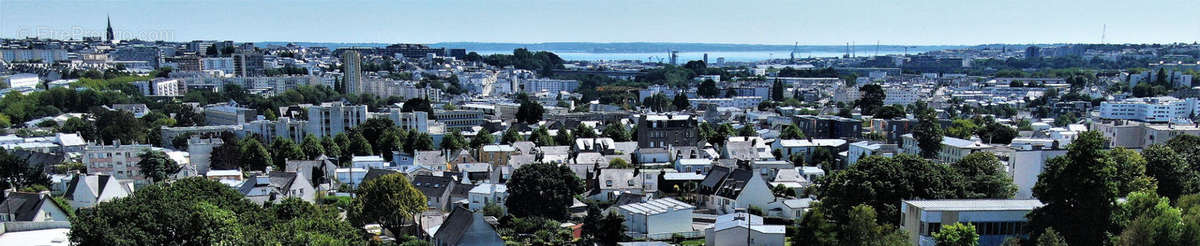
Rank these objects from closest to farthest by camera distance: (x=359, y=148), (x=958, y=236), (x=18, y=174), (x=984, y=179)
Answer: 1. (x=958, y=236)
2. (x=984, y=179)
3. (x=18, y=174)
4. (x=359, y=148)

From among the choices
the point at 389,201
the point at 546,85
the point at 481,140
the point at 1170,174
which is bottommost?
the point at 546,85

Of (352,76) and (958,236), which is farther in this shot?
(352,76)

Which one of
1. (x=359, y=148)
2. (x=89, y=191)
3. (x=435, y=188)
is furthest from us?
(x=359, y=148)

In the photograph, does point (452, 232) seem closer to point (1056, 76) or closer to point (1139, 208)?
point (1139, 208)

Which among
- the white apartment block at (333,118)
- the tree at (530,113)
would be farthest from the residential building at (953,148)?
the white apartment block at (333,118)

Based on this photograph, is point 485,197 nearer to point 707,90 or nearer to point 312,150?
point 312,150

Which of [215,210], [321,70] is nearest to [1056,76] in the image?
[321,70]

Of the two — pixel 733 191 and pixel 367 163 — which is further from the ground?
pixel 733 191

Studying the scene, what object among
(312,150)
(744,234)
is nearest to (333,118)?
(312,150)
